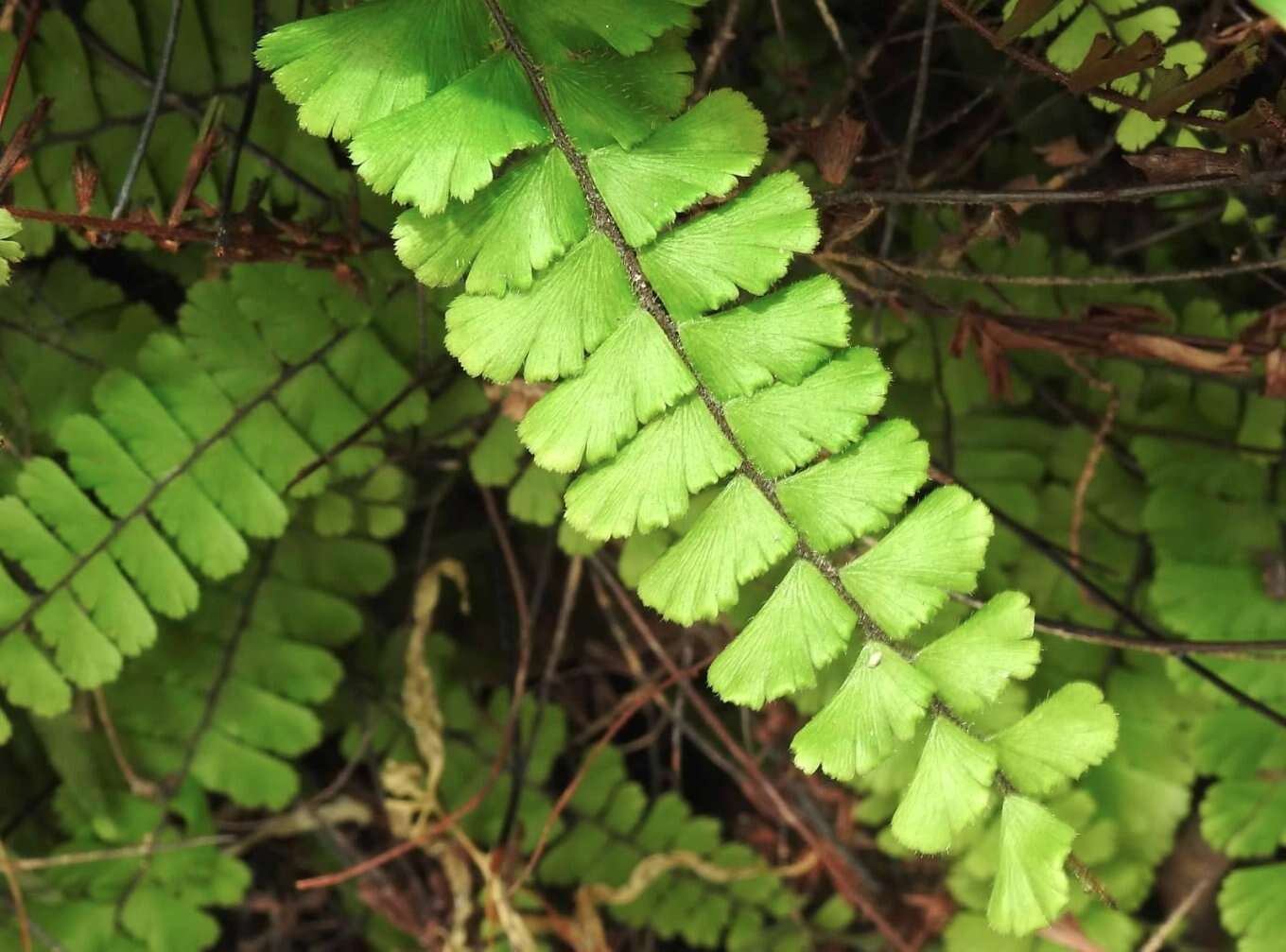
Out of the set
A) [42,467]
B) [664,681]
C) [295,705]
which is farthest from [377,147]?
[664,681]

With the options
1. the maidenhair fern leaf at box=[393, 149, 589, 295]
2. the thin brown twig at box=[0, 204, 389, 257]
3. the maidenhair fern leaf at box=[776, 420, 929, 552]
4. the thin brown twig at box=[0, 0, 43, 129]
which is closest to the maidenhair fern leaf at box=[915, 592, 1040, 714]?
the maidenhair fern leaf at box=[776, 420, 929, 552]

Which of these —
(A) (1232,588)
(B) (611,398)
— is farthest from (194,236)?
(A) (1232,588)

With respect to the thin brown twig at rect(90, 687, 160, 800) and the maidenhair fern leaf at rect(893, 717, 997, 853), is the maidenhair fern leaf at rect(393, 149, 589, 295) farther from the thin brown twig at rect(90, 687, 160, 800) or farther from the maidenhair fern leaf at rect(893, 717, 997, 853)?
the thin brown twig at rect(90, 687, 160, 800)

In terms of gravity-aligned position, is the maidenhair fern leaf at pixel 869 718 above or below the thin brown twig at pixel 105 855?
above

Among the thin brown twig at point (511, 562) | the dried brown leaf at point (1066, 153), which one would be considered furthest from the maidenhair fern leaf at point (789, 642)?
the thin brown twig at point (511, 562)

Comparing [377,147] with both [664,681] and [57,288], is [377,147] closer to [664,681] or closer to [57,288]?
[57,288]

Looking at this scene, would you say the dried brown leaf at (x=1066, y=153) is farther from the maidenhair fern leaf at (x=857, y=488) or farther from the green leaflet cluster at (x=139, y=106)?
the green leaflet cluster at (x=139, y=106)

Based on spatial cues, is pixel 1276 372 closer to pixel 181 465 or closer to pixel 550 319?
pixel 550 319

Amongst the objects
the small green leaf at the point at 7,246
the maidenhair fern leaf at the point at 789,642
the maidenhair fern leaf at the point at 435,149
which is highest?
the small green leaf at the point at 7,246
